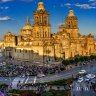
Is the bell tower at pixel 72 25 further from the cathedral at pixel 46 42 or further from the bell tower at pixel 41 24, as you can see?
the bell tower at pixel 41 24

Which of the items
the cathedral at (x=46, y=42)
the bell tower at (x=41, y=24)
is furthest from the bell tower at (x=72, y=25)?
the bell tower at (x=41, y=24)

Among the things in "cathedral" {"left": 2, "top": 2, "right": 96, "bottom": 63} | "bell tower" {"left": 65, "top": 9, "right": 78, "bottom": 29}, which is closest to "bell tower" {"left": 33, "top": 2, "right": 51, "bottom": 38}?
"cathedral" {"left": 2, "top": 2, "right": 96, "bottom": 63}

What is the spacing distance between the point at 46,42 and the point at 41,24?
322 cm

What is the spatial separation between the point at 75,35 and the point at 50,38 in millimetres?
8708

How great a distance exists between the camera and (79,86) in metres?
37.5

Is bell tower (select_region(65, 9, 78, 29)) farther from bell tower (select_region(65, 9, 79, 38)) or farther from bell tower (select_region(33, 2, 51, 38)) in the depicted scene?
bell tower (select_region(33, 2, 51, 38))

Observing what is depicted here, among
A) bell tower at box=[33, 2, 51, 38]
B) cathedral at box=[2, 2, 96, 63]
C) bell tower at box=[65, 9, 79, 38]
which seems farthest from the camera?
bell tower at box=[65, 9, 79, 38]

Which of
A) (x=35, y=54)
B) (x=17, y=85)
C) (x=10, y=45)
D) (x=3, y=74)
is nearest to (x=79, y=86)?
(x=17, y=85)

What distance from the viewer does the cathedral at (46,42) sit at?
3068 inches

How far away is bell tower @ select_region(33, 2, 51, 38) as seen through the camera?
78938 mm

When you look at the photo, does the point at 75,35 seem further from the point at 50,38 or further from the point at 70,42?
the point at 50,38

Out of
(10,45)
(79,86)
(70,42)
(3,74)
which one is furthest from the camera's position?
(10,45)

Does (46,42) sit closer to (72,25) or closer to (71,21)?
(71,21)

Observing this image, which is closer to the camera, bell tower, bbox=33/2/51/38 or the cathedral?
the cathedral
